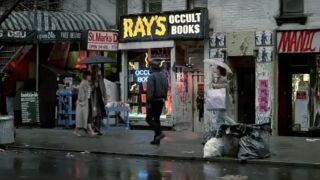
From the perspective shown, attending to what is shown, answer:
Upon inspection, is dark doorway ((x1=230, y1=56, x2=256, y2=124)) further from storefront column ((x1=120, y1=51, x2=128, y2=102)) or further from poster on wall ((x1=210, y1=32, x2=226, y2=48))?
storefront column ((x1=120, y1=51, x2=128, y2=102))

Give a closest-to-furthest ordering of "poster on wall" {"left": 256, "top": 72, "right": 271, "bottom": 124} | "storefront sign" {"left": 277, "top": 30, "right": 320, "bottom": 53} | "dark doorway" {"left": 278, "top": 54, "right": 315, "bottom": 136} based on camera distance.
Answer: "storefront sign" {"left": 277, "top": 30, "right": 320, "bottom": 53} → "poster on wall" {"left": 256, "top": 72, "right": 271, "bottom": 124} → "dark doorway" {"left": 278, "top": 54, "right": 315, "bottom": 136}

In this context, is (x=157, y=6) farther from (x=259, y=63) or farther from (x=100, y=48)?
(x=259, y=63)

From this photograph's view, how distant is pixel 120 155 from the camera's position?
14172mm

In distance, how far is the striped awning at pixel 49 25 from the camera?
20.8 m

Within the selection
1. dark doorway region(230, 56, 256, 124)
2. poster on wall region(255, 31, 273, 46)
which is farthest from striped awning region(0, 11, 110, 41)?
poster on wall region(255, 31, 273, 46)

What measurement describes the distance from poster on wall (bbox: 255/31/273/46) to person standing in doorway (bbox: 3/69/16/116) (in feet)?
28.5

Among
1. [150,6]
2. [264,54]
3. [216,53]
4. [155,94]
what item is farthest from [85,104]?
[264,54]

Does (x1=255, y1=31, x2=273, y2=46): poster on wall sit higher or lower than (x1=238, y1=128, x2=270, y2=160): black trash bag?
higher

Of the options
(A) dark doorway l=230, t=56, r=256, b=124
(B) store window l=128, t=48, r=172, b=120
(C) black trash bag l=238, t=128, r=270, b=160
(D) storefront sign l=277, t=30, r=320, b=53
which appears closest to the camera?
(C) black trash bag l=238, t=128, r=270, b=160

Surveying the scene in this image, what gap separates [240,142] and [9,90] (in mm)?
11482

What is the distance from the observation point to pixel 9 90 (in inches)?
872

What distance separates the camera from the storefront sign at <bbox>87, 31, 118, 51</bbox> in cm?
2055

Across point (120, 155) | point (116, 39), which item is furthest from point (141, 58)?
point (120, 155)

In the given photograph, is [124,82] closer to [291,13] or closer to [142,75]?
[142,75]
